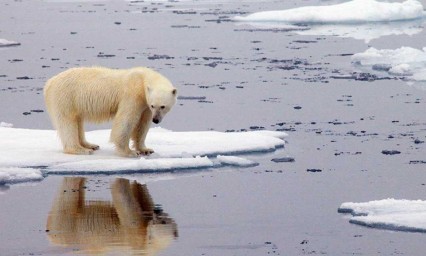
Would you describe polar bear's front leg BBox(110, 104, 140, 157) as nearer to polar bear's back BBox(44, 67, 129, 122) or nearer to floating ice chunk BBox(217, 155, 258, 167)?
polar bear's back BBox(44, 67, 129, 122)

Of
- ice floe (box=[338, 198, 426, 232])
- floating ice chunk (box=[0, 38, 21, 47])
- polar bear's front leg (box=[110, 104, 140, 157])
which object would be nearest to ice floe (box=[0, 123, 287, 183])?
polar bear's front leg (box=[110, 104, 140, 157])

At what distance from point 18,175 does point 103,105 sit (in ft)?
Result: 3.89

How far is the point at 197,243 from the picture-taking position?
6.34m

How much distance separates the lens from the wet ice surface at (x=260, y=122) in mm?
6594

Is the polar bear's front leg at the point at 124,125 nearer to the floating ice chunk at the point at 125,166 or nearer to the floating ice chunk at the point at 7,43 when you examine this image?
the floating ice chunk at the point at 125,166

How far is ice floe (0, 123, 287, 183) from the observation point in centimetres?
845

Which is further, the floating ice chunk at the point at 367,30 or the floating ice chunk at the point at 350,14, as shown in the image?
the floating ice chunk at the point at 350,14

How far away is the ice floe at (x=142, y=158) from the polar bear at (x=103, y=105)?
15 cm

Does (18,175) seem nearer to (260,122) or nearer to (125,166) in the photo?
(125,166)

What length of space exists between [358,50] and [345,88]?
5327mm

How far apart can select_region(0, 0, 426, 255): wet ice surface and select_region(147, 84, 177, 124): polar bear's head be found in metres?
0.50

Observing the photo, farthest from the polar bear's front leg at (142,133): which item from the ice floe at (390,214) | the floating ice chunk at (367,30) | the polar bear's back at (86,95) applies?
the floating ice chunk at (367,30)

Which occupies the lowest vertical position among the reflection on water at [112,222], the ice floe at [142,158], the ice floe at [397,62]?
the ice floe at [397,62]

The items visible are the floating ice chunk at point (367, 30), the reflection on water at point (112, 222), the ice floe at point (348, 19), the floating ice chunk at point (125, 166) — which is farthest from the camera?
the ice floe at point (348, 19)
